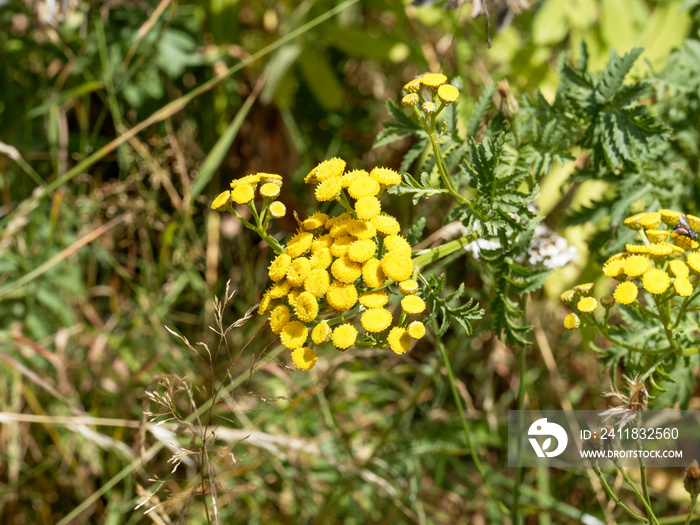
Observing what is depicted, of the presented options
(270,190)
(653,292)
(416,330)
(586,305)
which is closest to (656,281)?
(653,292)

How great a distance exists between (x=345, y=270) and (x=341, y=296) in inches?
2.2

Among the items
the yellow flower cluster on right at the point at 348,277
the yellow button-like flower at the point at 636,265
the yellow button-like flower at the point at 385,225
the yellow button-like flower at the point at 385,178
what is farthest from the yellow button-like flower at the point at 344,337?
the yellow button-like flower at the point at 636,265

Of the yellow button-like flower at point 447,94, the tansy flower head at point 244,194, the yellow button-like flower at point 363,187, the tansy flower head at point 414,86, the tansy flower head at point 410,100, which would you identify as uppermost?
the tansy flower head at point 414,86

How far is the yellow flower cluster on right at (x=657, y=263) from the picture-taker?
1367mm

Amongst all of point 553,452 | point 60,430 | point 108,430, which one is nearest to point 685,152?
point 553,452

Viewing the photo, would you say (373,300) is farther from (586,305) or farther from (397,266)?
(586,305)

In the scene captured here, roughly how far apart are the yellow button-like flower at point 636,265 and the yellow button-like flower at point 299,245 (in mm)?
716

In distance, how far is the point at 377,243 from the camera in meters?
1.46

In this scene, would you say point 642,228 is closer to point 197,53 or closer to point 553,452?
point 553,452

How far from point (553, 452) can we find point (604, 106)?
4.12 feet

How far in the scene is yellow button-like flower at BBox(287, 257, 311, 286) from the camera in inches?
54.0

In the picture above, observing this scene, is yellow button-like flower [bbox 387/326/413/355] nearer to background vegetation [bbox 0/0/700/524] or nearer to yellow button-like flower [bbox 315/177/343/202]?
yellow button-like flower [bbox 315/177/343/202]

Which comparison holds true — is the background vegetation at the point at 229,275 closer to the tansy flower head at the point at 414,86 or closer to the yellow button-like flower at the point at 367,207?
the tansy flower head at the point at 414,86

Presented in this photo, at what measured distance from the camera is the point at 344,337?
1.36 meters
